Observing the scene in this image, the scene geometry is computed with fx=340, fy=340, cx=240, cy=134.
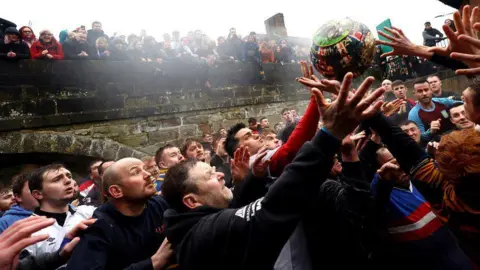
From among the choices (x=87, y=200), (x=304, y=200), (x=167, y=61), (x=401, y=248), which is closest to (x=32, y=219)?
(x=304, y=200)

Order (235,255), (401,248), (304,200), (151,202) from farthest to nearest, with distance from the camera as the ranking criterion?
1. (151,202)
2. (401,248)
3. (235,255)
4. (304,200)

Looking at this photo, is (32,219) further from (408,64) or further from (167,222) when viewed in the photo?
(408,64)

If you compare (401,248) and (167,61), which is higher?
Answer: (167,61)

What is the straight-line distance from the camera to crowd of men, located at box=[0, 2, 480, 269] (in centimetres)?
148

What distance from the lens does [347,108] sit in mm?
1386

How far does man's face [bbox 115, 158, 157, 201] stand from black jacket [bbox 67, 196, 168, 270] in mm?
140

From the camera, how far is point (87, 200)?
15.9 ft

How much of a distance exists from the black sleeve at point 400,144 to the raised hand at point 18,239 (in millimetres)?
1937

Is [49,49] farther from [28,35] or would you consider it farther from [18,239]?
[18,239]

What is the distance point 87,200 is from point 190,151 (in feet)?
5.31

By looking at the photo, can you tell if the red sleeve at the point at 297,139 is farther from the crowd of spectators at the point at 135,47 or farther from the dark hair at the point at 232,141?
the crowd of spectators at the point at 135,47

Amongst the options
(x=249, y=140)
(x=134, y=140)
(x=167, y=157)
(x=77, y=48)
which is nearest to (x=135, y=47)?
(x=77, y=48)

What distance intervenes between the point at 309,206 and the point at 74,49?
6979mm

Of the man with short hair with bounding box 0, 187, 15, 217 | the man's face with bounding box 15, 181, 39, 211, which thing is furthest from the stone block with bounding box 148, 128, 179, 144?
the man's face with bounding box 15, 181, 39, 211
